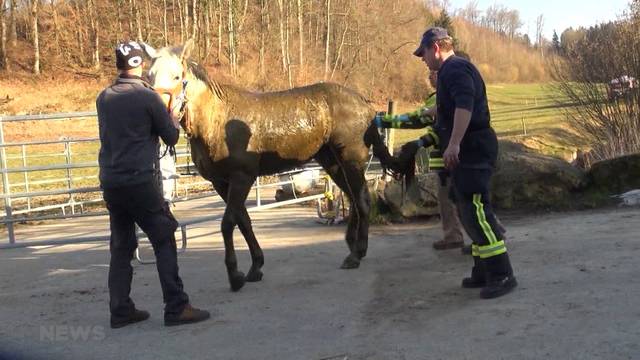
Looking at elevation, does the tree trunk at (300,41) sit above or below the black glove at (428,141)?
above

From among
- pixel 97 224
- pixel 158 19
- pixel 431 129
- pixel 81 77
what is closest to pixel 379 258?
pixel 431 129

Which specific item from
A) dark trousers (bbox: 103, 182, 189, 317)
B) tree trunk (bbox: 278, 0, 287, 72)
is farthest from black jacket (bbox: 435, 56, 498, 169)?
tree trunk (bbox: 278, 0, 287, 72)

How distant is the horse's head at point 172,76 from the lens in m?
5.32

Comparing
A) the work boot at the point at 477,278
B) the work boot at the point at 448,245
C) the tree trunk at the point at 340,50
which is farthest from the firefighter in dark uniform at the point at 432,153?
the tree trunk at the point at 340,50

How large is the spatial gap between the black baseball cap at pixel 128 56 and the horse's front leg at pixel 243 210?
134cm

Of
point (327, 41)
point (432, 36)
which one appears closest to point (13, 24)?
point (327, 41)

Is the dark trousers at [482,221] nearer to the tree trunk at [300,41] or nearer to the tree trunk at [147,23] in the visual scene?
the tree trunk at [147,23]

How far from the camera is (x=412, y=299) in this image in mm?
5125

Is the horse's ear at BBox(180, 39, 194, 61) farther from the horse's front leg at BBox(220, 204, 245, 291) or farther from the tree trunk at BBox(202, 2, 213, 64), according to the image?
the tree trunk at BBox(202, 2, 213, 64)

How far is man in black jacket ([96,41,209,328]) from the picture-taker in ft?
15.5

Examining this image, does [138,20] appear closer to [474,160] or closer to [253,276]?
[253,276]

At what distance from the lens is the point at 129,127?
186 inches

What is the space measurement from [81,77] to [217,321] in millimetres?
38613

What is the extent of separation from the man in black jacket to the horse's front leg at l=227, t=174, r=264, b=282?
827 mm
